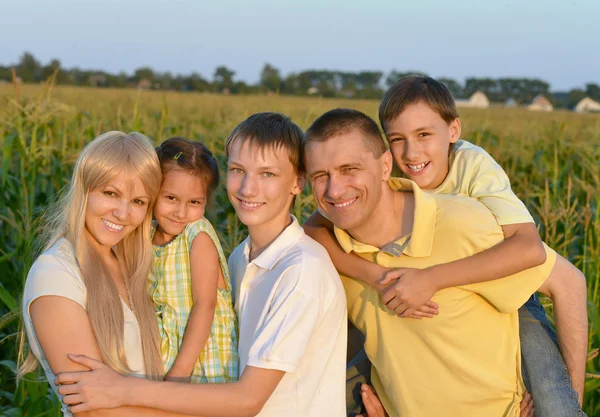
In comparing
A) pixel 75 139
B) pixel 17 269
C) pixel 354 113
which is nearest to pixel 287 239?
pixel 354 113

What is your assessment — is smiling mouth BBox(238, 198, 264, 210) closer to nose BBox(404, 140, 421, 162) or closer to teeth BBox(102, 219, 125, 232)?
teeth BBox(102, 219, 125, 232)

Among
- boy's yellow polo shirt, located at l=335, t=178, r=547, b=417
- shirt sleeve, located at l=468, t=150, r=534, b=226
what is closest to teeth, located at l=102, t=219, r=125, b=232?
boy's yellow polo shirt, located at l=335, t=178, r=547, b=417

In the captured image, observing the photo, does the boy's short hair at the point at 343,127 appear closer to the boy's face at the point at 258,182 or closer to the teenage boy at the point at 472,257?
the boy's face at the point at 258,182

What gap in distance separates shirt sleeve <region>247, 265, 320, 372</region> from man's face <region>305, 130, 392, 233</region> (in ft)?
1.31

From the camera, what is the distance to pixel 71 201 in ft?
8.29

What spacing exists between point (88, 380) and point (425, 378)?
122 cm

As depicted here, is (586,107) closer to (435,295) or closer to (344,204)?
(435,295)

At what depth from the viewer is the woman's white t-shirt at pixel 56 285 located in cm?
232

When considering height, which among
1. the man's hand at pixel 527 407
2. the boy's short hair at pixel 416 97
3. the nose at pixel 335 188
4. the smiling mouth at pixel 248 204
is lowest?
the man's hand at pixel 527 407

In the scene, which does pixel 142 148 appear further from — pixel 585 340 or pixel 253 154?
pixel 585 340

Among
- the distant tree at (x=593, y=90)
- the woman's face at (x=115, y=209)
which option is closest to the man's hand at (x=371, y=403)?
the woman's face at (x=115, y=209)

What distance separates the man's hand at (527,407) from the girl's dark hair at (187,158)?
4.93 feet

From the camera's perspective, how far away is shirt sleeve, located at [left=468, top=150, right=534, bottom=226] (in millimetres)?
2746

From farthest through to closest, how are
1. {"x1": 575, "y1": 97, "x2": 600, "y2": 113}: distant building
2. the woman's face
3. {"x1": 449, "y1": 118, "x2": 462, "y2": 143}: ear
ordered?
{"x1": 575, "y1": 97, "x2": 600, "y2": 113}: distant building → {"x1": 449, "y1": 118, "x2": 462, "y2": 143}: ear → the woman's face
